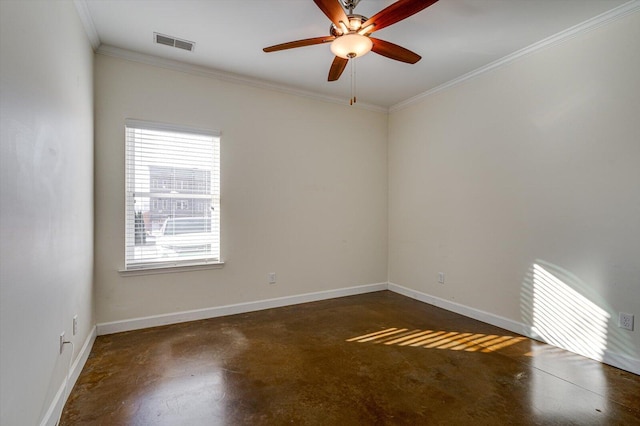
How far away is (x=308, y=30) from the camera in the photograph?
273 cm

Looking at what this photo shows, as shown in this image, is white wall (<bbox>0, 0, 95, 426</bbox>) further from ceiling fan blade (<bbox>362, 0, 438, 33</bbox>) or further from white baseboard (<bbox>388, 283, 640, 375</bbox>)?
white baseboard (<bbox>388, 283, 640, 375</bbox>)

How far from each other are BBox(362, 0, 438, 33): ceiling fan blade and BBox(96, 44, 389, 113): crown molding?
83.9 inches

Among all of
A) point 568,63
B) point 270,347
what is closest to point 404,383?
point 270,347

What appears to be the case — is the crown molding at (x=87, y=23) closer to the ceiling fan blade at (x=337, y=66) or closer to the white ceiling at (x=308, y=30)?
the white ceiling at (x=308, y=30)

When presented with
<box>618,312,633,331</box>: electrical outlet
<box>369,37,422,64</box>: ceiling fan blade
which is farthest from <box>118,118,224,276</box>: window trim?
<box>618,312,633,331</box>: electrical outlet

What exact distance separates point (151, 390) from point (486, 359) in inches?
104

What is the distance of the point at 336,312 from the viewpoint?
3.77 metres

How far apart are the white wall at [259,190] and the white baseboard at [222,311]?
0.06 m

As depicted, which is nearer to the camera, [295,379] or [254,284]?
[295,379]

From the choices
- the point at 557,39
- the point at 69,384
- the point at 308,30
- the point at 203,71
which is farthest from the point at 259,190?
the point at 557,39

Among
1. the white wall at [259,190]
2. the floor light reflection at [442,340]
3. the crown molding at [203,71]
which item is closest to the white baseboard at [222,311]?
the white wall at [259,190]

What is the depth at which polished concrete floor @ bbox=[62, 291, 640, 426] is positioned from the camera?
1.88 metres

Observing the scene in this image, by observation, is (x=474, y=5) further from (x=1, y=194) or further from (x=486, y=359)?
(x=1, y=194)

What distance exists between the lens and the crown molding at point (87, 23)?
7.79 feet
